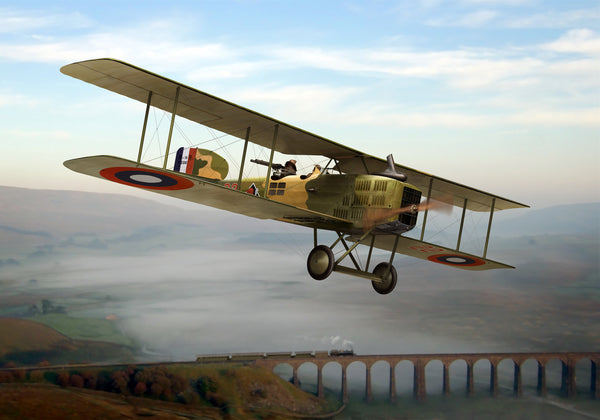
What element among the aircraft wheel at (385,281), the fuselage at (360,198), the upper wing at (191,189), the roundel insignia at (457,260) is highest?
the fuselage at (360,198)

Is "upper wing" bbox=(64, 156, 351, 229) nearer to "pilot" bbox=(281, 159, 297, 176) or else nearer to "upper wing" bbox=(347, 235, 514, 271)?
"pilot" bbox=(281, 159, 297, 176)

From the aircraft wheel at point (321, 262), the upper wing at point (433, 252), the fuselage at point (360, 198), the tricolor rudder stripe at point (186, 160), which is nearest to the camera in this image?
the fuselage at point (360, 198)

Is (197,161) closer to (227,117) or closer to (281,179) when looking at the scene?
(281,179)

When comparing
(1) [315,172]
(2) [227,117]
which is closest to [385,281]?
(1) [315,172]

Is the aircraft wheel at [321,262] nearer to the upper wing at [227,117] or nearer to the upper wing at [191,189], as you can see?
the upper wing at [191,189]

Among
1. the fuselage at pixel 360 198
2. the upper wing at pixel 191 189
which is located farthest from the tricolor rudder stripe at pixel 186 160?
the upper wing at pixel 191 189

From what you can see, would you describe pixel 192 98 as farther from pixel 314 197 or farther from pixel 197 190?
pixel 314 197
